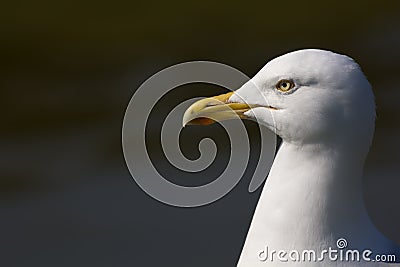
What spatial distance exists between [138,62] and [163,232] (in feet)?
6.95

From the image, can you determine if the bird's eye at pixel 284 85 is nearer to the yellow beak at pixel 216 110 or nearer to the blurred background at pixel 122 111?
the yellow beak at pixel 216 110

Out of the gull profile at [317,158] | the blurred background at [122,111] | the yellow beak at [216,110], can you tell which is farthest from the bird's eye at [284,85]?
→ the blurred background at [122,111]

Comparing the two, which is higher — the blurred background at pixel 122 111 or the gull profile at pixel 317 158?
the blurred background at pixel 122 111

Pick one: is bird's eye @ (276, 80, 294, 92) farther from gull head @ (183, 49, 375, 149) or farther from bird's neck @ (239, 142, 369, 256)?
bird's neck @ (239, 142, 369, 256)

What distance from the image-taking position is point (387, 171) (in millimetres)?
7934

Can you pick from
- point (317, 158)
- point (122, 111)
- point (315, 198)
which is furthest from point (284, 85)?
point (122, 111)

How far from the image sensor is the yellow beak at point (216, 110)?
4023 millimetres

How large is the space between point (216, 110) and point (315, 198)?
44 centimetres

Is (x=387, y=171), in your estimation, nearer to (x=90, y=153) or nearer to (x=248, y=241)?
(x=90, y=153)

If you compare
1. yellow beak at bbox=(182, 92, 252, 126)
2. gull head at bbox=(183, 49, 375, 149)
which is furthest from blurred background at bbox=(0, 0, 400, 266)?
gull head at bbox=(183, 49, 375, 149)

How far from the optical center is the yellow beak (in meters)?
4.02

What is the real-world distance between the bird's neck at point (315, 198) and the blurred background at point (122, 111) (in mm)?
3086

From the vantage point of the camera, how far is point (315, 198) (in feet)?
12.8

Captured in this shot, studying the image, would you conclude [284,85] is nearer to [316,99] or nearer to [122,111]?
[316,99]
